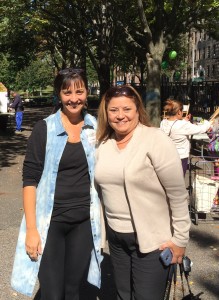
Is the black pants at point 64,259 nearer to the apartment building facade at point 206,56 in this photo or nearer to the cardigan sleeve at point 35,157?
the cardigan sleeve at point 35,157

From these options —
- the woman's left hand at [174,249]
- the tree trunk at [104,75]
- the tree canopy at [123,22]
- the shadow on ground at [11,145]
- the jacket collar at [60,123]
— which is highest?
the tree canopy at [123,22]

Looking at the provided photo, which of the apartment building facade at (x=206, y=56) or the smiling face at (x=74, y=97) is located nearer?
the smiling face at (x=74, y=97)

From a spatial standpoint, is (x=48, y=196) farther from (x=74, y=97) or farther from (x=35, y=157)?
(x=74, y=97)

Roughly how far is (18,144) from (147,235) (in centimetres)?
1306

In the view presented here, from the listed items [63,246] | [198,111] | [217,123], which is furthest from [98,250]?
[198,111]

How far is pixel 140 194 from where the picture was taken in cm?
232

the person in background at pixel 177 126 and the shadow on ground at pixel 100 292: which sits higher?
the person in background at pixel 177 126

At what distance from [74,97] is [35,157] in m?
0.42

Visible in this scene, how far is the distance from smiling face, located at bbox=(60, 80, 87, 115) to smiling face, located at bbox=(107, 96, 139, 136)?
0.83 feet

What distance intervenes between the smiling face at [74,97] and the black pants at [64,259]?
686 millimetres

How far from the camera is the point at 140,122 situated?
8.09ft

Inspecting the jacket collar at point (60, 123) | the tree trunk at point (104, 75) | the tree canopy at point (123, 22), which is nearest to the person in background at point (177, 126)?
the jacket collar at point (60, 123)

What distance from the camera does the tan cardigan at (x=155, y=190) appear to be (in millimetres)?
2271

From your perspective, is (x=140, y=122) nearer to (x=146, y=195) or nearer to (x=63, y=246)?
(x=146, y=195)
